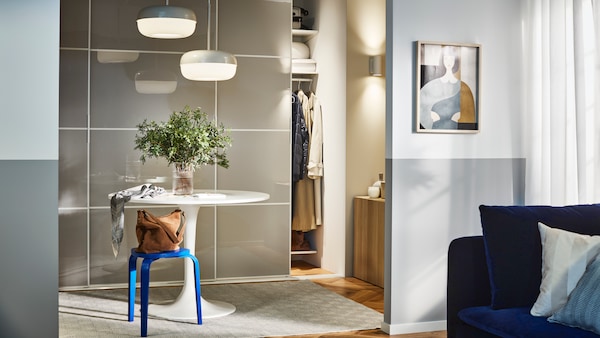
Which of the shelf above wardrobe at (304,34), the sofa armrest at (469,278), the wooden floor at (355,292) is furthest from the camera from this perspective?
the shelf above wardrobe at (304,34)

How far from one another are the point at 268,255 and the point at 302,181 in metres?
0.78

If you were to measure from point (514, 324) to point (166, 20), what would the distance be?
108 inches

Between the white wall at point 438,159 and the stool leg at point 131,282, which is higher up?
the white wall at point 438,159

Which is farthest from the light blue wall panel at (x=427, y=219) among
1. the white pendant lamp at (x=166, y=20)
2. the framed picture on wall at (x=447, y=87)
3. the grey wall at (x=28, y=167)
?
the grey wall at (x=28, y=167)

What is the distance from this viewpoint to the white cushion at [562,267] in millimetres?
2920

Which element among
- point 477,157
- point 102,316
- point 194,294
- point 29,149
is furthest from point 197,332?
point 477,157

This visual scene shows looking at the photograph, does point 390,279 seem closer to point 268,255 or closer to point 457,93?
point 457,93

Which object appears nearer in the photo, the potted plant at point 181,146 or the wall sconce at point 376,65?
the potted plant at point 181,146

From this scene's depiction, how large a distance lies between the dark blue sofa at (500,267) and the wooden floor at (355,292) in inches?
40.3

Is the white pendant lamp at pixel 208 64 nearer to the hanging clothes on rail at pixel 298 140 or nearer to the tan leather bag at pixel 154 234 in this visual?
the tan leather bag at pixel 154 234

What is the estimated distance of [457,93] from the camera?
4.39 meters

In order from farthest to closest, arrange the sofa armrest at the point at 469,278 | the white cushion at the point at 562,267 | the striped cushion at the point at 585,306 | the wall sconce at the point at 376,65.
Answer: the wall sconce at the point at 376,65, the sofa armrest at the point at 469,278, the white cushion at the point at 562,267, the striped cushion at the point at 585,306

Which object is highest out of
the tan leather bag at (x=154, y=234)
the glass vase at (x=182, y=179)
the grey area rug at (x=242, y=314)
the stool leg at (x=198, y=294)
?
the glass vase at (x=182, y=179)

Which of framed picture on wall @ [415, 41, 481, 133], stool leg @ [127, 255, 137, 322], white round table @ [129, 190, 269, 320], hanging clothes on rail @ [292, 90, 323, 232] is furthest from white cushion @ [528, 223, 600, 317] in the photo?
hanging clothes on rail @ [292, 90, 323, 232]
